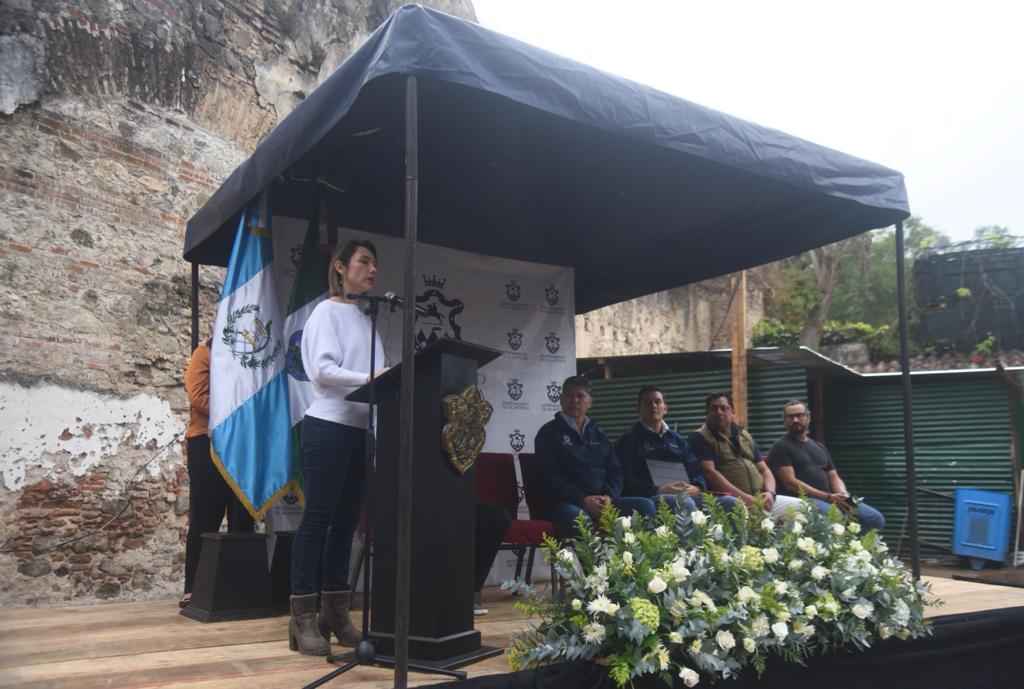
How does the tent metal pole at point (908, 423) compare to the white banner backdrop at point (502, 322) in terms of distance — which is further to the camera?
the white banner backdrop at point (502, 322)

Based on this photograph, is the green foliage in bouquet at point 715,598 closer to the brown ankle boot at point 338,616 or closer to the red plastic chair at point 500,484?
the brown ankle boot at point 338,616

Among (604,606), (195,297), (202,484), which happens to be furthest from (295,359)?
(604,606)

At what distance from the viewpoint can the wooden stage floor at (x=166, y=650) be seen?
2.77 metres

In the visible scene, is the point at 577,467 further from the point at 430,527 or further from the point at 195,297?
the point at 195,297

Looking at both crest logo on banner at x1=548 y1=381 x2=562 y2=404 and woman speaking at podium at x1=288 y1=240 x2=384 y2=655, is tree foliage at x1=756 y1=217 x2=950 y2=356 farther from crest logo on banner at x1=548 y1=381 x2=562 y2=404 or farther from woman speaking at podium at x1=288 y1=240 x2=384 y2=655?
woman speaking at podium at x1=288 y1=240 x2=384 y2=655

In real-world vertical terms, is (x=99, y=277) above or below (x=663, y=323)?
below

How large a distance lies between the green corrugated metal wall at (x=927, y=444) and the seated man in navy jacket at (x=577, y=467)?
7.47 meters

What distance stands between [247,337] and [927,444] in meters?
9.58

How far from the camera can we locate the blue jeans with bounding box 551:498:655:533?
454 cm

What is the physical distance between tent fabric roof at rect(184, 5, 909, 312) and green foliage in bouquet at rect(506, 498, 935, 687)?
1664 millimetres

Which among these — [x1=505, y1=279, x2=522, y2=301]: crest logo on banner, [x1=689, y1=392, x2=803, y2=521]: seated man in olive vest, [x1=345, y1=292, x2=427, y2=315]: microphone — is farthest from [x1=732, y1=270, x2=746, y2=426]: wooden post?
[x1=345, y1=292, x2=427, y2=315]: microphone

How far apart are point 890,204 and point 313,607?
3520mm

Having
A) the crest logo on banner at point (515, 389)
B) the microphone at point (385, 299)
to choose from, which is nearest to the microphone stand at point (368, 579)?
the microphone at point (385, 299)

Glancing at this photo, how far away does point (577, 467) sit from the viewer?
4762mm
